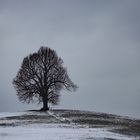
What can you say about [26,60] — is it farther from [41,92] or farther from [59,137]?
[59,137]

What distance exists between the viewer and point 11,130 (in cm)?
3281

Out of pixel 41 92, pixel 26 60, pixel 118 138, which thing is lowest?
pixel 118 138

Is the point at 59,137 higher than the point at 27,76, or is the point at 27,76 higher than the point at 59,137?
the point at 27,76

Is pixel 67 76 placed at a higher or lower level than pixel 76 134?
higher

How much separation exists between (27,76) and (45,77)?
9.35ft

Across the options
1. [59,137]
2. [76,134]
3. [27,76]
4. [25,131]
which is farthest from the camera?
[27,76]

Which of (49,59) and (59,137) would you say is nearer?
(59,137)

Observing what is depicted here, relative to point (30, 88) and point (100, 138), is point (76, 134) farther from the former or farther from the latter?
point (30, 88)

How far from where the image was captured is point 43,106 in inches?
2640

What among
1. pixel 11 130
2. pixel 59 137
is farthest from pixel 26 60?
pixel 59 137

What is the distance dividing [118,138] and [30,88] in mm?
39965

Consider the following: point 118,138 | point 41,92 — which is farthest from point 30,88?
point 118,138

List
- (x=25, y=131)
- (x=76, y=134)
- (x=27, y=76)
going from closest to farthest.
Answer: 1. (x=76, y=134)
2. (x=25, y=131)
3. (x=27, y=76)

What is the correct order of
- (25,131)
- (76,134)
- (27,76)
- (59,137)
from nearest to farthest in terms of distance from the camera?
(59,137)
(76,134)
(25,131)
(27,76)
